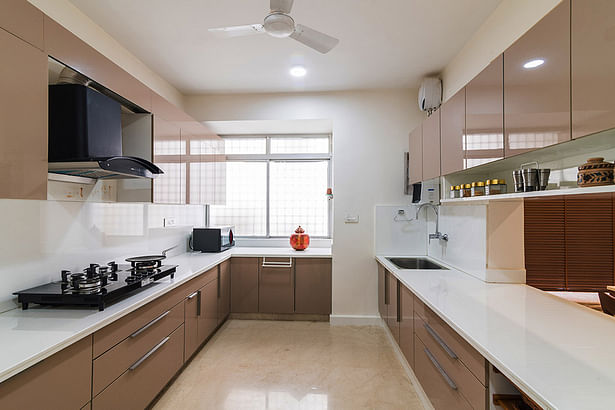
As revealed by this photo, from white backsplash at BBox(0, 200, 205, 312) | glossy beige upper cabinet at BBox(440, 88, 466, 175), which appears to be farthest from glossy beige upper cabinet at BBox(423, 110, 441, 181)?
white backsplash at BBox(0, 200, 205, 312)

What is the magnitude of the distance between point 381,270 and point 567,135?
2536 millimetres

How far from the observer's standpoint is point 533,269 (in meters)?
2.13

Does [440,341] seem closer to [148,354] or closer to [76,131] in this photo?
[148,354]

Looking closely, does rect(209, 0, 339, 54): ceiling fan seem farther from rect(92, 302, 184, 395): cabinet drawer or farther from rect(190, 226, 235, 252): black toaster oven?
rect(190, 226, 235, 252): black toaster oven

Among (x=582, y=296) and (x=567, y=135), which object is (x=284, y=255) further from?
(x=567, y=135)

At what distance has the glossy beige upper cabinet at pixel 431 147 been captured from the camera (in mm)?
2564

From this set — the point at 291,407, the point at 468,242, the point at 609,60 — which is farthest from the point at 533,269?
the point at 291,407

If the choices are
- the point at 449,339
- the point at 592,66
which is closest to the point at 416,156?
the point at 449,339

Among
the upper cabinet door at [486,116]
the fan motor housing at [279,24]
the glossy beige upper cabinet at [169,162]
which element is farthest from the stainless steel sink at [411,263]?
the fan motor housing at [279,24]

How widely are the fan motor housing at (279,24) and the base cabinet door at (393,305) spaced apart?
2195 mm

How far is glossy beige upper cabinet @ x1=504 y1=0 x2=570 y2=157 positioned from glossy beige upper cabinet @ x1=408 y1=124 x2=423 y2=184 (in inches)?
56.6

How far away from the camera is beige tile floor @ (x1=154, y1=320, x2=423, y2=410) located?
7.23 ft

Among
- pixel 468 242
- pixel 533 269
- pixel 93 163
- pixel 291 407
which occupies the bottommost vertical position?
pixel 291 407

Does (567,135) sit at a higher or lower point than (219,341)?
higher
